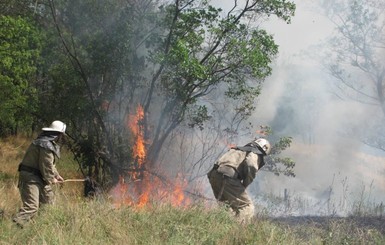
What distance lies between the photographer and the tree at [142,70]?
33.7 feet

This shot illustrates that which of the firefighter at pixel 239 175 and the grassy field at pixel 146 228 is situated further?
the firefighter at pixel 239 175

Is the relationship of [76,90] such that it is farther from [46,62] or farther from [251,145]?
[251,145]

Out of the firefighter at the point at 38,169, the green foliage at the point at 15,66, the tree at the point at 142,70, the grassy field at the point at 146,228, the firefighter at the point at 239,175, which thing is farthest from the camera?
the green foliage at the point at 15,66

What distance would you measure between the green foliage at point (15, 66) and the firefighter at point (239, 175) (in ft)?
19.6

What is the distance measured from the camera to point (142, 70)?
444 inches

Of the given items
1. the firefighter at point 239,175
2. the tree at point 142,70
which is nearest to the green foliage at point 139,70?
the tree at point 142,70

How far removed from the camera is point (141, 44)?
36.9ft

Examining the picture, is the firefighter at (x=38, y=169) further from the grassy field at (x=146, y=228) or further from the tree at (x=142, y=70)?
the tree at (x=142, y=70)

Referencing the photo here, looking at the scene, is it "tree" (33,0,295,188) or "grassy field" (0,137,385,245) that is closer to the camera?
"grassy field" (0,137,385,245)

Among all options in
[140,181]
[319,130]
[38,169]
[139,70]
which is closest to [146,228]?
[38,169]

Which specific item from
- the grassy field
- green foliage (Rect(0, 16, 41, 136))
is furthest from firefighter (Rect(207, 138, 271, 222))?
green foliage (Rect(0, 16, 41, 136))

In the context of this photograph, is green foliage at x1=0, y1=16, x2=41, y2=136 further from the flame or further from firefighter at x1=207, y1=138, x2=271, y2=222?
firefighter at x1=207, y1=138, x2=271, y2=222

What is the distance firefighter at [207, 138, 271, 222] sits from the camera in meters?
7.14

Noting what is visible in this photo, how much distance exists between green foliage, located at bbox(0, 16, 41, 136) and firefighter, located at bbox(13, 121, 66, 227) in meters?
5.00
